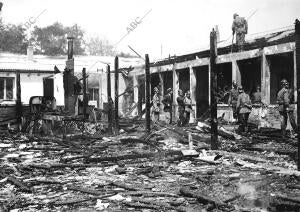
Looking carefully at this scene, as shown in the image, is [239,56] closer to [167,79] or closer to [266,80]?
[266,80]

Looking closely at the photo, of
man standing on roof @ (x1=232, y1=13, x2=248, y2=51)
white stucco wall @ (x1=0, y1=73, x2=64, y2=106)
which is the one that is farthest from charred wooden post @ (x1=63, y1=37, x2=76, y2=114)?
white stucco wall @ (x1=0, y1=73, x2=64, y2=106)

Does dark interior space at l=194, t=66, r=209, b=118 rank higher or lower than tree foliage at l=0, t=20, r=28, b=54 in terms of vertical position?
lower

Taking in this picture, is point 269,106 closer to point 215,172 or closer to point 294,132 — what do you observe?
point 294,132

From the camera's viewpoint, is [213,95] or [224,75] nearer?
[213,95]

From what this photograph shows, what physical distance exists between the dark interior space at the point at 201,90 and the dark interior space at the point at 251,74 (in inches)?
99.1

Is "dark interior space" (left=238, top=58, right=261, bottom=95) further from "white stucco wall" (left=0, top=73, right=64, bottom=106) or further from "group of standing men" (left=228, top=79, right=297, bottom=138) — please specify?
"white stucco wall" (left=0, top=73, right=64, bottom=106)

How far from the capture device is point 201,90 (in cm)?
2200

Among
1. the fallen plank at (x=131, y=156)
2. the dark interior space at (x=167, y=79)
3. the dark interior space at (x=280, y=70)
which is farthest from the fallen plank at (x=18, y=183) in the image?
the dark interior space at (x=167, y=79)

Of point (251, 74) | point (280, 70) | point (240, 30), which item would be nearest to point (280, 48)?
point (280, 70)

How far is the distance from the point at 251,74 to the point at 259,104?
3.86 meters

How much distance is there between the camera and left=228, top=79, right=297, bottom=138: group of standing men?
40.8 ft

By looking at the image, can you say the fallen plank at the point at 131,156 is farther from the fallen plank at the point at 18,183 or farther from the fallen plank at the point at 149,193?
the fallen plank at the point at 149,193

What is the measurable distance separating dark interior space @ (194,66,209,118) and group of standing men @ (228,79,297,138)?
4.88 meters

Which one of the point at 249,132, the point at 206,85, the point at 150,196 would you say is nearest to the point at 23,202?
the point at 150,196
